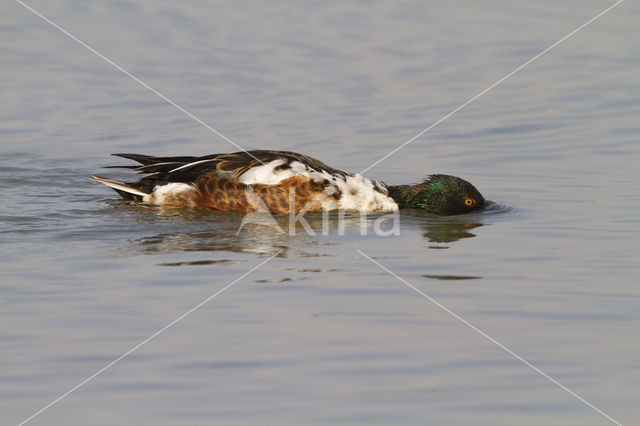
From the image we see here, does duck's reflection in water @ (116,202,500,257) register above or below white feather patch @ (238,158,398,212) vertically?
below

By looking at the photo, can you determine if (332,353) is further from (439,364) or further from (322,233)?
(322,233)

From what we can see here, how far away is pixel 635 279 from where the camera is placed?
762 cm

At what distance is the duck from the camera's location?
33.9ft

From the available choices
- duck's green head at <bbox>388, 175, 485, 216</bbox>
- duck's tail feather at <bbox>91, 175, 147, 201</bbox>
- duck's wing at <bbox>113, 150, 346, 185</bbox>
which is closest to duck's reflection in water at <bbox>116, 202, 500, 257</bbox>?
duck's green head at <bbox>388, 175, 485, 216</bbox>

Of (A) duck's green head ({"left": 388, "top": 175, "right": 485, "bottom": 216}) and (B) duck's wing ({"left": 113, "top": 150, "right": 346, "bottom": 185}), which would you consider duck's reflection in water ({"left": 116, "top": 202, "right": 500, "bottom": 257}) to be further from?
Answer: (B) duck's wing ({"left": 113, "top": 150, "right": 346, "bottom": 185})

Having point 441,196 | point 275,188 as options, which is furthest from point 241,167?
point 441,196

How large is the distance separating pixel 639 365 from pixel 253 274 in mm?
3120

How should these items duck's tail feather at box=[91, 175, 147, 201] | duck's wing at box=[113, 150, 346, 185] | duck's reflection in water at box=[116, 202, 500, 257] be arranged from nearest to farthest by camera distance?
duck's reflection in water at box=[116, 202, 500, 257], duck's wing at box=[113, 150, 346, 185], duck's tail feather at box=[91, 175, 147, 201]

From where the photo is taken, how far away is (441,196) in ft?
35.6

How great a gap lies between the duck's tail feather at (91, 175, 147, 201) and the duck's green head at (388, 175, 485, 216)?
281 cm

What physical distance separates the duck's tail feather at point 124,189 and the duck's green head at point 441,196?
281 centimetres

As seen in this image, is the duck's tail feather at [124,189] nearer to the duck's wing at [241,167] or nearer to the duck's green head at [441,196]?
the duck's wing at [241,167]

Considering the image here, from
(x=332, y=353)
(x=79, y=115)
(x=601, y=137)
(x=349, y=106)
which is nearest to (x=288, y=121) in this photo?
(x=349, y=106)

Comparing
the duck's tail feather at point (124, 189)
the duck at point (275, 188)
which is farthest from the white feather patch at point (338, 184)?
the duck's tail feather at point (124, 189)
